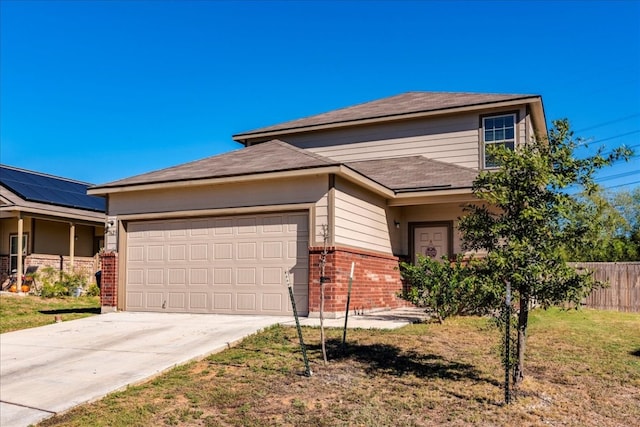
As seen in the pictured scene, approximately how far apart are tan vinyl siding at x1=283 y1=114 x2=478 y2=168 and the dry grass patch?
8.26m

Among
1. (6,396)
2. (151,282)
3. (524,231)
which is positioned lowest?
(6,396)

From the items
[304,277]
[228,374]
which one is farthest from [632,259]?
[228,374]

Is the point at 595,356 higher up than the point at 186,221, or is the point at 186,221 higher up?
the point at 186,221

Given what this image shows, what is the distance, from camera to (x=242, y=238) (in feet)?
43.3

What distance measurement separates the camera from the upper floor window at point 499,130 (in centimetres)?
1598

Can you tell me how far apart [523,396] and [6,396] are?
6424 mm

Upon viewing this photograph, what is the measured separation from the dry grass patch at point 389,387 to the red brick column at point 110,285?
626 cm

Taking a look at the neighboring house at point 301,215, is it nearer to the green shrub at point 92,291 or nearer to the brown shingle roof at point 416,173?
the brown shingle roof at point 416,173

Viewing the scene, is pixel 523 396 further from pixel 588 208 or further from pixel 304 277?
pixel 304 277

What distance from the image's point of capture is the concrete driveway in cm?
727

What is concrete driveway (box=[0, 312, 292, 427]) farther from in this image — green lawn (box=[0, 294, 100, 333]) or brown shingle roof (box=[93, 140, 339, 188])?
brown shingle roof (box=[93, 140, 339, 188])


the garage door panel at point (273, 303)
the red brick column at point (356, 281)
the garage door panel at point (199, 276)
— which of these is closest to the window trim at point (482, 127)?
the red brick column at point (356, 281)

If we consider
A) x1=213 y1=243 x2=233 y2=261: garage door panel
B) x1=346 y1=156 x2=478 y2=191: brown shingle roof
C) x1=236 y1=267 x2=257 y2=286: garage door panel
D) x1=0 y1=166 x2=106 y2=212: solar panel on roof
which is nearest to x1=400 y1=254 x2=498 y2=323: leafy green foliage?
x1=346 y1=156 x2=478 y2=191: brown shingle roof

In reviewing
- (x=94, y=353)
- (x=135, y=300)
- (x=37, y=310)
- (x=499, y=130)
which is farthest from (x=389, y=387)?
(x=37, y=310)
